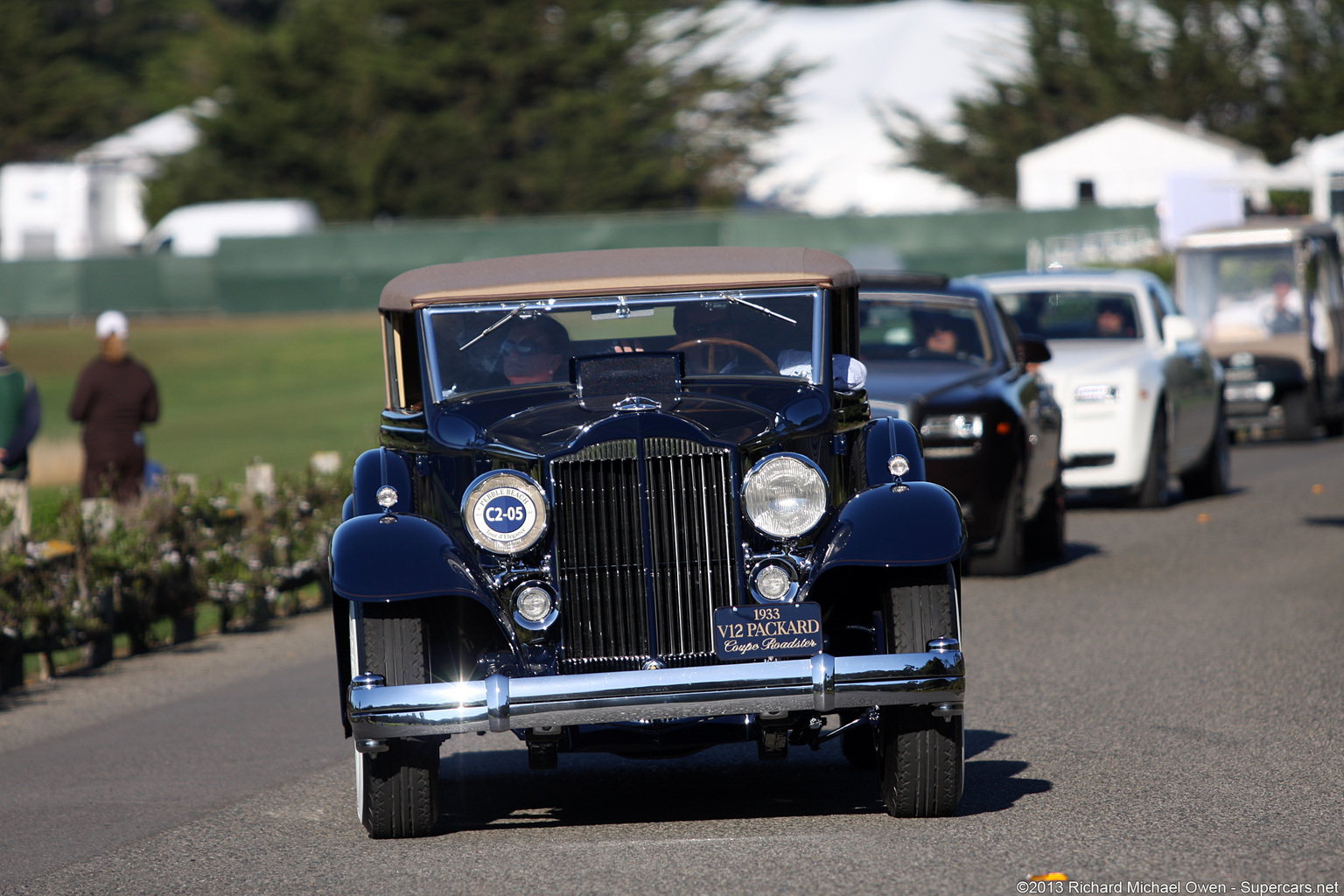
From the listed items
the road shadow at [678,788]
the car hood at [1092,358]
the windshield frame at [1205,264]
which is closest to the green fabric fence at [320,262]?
the windshield frame at [1205,264]

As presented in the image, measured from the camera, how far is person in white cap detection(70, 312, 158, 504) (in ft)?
43.6

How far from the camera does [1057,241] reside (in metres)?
40.8

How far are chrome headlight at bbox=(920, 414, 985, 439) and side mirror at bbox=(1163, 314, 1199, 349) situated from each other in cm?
420

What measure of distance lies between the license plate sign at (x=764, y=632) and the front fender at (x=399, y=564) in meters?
0.74

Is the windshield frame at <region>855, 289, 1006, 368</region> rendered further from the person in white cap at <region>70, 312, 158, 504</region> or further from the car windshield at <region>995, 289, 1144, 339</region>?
the person in white cap at <region>70, 312, 158, 504</region>

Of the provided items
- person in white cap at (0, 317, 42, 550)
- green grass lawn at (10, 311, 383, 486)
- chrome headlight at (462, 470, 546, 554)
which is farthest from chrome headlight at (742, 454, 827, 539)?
green grass lawn at (10, 311, 383, 486)

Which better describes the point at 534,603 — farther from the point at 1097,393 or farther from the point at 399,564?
the point at 1097,393

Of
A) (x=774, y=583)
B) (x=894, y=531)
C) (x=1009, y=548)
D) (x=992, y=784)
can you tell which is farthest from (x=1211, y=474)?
(x=774, y=583)

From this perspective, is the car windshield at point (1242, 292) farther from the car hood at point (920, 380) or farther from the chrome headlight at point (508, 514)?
the chrome headlight at point (508, 514)

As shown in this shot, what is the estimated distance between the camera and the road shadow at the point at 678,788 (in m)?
6.36

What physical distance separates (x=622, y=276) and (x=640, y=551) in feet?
4.41

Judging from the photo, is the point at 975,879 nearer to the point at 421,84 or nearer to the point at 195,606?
the point at 195,606

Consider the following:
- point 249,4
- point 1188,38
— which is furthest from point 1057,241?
point 249,4

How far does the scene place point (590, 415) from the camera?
20.2ft
